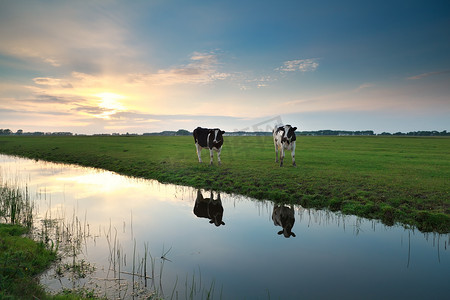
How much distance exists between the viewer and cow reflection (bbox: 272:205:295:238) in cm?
983

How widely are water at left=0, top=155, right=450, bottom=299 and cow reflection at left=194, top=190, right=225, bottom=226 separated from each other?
53mm

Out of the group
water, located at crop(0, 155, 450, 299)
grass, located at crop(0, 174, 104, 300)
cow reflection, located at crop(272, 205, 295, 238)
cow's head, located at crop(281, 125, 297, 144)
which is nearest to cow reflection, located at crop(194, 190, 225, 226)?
water, located at crop(0, 155, 450, 299)

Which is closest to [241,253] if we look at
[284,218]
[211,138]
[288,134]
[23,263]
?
[284,218]

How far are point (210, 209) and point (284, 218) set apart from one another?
12.1 ft

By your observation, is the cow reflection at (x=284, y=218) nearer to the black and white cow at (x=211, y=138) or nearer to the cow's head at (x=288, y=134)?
the cow's head at (x=288, y=134)

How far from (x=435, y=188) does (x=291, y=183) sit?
7.41m

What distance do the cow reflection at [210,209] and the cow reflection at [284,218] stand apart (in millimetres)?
2420

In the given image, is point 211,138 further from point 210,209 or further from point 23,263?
point 23,263

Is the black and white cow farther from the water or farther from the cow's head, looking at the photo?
the water

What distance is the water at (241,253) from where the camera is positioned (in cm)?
618

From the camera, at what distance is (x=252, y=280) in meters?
6.55

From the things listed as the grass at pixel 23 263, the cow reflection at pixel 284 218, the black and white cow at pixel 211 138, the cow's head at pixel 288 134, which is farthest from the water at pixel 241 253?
the black and white cow at pixel 211 138

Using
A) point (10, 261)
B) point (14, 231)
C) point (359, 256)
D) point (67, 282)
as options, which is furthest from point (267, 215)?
point (14, 231)

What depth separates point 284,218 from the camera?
36.8 ft
